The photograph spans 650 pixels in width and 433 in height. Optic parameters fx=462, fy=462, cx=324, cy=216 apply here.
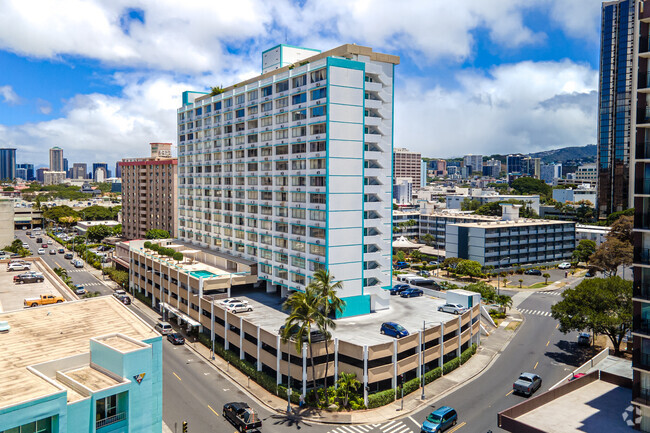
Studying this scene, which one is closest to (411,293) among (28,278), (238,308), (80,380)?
(238,308)

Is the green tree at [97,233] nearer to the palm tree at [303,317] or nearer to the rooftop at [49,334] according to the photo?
the rooftop at [49,334]

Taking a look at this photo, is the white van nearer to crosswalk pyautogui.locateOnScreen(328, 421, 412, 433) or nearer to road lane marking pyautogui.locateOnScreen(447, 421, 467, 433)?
crosswalk pyautogui.locateOnScreen(328, 421, 412, 433)

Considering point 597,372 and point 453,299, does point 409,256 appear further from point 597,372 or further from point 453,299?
point 597,372

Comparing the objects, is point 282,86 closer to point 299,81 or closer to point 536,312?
point 299,81

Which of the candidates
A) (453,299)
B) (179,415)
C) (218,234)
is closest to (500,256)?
(453,299)

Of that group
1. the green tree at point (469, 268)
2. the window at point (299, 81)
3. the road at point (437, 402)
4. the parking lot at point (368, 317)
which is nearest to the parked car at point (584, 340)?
the road at point (437, 402)
